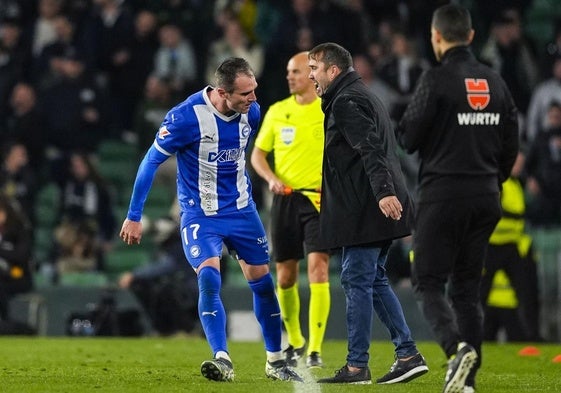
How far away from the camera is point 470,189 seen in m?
8.17

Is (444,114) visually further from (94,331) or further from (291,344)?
(94,331)

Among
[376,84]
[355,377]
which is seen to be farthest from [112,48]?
[355,377]

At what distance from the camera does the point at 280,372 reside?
941 cm

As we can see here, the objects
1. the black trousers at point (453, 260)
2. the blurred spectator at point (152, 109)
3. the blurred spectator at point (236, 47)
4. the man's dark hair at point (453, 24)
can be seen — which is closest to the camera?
the black trousers at point (453, 260)

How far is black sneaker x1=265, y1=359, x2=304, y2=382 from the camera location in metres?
9.35

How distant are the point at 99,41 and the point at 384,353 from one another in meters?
8.98

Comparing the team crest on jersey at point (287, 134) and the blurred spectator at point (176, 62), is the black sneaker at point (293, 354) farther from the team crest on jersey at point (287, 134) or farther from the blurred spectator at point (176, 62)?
the blurred spectator at point (176, 62)

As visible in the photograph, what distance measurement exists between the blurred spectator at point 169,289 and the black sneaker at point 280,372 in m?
7.19

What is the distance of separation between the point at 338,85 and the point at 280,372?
6.52 feet

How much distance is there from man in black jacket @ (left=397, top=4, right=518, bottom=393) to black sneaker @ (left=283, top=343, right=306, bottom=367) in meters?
2.89

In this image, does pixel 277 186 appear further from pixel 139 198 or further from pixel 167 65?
pixel 167 65

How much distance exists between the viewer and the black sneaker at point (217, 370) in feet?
28.8

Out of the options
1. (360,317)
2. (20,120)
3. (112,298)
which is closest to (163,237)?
(112,298)

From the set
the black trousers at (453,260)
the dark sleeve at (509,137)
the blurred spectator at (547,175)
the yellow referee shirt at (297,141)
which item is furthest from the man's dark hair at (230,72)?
the blurred spectator at (547,175)
